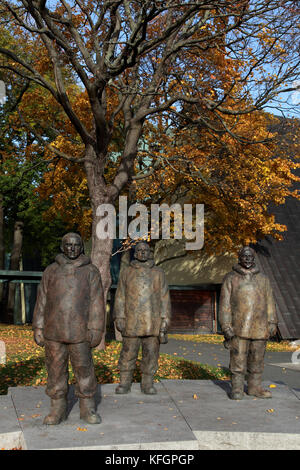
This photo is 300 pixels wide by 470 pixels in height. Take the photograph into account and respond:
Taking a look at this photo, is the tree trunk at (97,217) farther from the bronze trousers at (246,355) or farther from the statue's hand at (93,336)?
the statue's hand at (93,336)

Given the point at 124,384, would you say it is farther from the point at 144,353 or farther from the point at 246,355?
the point at 246,355

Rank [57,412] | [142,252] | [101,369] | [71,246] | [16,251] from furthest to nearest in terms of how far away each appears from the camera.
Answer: [16,251]
[101,369]
[142,252]
[71,246]
[57,412]

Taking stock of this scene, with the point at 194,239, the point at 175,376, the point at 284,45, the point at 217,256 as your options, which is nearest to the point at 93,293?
the point at 175,376

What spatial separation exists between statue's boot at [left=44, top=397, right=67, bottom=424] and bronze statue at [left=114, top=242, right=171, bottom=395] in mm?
1599

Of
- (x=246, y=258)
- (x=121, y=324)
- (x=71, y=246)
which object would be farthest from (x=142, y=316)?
(x=71, y=246)

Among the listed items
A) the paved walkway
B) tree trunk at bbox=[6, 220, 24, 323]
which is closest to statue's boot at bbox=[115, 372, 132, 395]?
the paved walkway

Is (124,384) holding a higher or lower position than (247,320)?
lower

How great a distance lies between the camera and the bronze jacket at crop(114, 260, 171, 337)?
25.3 feet

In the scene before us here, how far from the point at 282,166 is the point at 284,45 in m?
8.86

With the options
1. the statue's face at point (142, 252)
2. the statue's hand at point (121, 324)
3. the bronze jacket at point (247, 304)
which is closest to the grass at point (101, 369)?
the statue's hand at point (121, 324)

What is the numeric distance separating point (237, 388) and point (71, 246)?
3.28m

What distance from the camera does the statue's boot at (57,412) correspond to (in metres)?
6.09

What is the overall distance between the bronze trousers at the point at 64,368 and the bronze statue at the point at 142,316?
4.81 feet

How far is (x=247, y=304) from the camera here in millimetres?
7684
